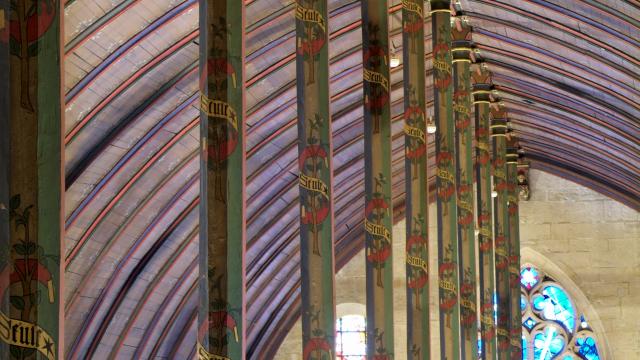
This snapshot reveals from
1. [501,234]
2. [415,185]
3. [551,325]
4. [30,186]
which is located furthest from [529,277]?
[30,186]

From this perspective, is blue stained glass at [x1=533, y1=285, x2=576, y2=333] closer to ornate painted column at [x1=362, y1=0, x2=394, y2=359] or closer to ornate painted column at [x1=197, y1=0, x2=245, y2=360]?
ornate painted column at [x1=362, y1=0, x2=394, y2=359]

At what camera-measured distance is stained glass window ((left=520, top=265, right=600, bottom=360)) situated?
39531mm

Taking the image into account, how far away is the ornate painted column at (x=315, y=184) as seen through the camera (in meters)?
14.3

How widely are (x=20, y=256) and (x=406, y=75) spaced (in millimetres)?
11563

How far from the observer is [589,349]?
39469mm

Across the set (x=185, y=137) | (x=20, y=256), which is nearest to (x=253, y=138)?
(x=185, y=137)

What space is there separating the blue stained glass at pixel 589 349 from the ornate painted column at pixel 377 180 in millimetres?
23727

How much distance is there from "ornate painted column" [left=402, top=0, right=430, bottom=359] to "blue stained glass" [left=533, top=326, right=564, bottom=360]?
69.4ft

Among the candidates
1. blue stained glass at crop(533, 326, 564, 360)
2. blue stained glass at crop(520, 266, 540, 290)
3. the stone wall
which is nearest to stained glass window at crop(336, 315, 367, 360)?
the stone wall

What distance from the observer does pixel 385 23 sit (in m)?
17.4

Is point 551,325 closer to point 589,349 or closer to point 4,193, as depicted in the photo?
point 589,349

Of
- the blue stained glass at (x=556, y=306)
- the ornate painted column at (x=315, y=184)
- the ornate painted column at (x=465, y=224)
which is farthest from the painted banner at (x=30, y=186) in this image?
the blue stained glass at (x=556, y=306)

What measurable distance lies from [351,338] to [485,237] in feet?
44.7

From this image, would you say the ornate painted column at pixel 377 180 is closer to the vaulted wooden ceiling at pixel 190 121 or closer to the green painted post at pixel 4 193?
the vaulted wooden ceiling at pixel 190 121
